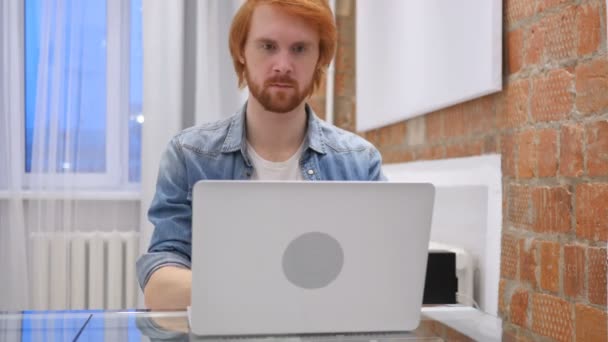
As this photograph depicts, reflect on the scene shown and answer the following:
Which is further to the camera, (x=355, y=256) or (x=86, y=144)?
(x=86, y=144)

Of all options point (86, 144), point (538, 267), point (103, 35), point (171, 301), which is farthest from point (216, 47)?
point (171, 301)

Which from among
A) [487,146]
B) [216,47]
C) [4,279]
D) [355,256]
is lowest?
[4,279]

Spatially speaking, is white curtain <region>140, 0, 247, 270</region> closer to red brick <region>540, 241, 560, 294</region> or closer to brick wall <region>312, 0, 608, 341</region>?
brick wall <region>312, 0, 608, 341</region>

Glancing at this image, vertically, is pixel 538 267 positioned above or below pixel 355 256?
below

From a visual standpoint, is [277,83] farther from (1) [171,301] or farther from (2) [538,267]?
(2) [538,267]

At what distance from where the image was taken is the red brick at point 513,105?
1749 mm

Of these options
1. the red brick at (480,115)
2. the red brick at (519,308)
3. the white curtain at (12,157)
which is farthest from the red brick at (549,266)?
the white curtain at (12,157)

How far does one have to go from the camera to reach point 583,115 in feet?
4.86

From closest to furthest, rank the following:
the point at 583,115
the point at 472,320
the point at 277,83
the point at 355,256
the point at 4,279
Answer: the point at 355,256, the point at 472,320, the point at 583,115, the point at 277,83, the point at 4,279

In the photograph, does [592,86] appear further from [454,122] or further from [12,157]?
[12,157]

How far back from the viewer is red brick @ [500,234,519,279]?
180cm

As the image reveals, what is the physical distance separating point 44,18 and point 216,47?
775 mm

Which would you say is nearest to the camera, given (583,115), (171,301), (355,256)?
(355,256)

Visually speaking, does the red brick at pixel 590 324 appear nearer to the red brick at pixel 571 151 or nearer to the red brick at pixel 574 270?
the red brick at pixel 574 270
